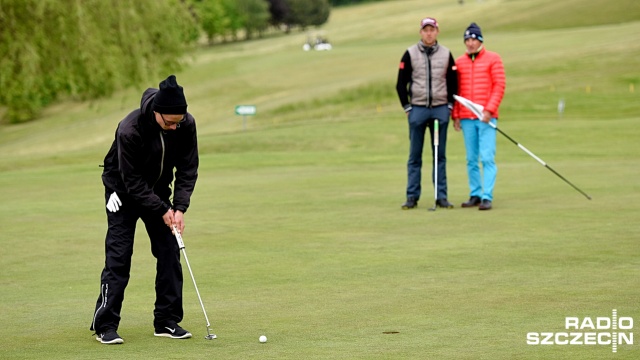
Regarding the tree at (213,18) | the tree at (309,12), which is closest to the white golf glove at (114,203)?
the tree at (213,18)

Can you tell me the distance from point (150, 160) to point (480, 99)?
890 cm

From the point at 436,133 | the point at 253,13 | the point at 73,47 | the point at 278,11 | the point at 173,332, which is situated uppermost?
the point at 173,332

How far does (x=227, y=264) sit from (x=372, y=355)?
4.74m

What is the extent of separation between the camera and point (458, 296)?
31.9 ft

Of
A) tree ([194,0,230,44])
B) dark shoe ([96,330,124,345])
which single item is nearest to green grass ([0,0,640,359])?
dark shoe ([96,330,124,345])

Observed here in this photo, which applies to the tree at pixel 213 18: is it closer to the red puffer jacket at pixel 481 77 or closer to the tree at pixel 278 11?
the tree at pixel 278 11

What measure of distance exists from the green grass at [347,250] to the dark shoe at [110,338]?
3.0 inches

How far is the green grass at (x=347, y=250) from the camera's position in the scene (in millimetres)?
8320

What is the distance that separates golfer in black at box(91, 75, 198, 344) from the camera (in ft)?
27.7

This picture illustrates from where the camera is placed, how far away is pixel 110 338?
8336 millimetres

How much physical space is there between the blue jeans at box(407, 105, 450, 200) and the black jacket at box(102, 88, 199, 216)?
27.3ft

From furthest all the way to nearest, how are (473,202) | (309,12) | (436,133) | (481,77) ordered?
1. (309,12)
2. (436,133)
3. (473,202)
4. (481,77)

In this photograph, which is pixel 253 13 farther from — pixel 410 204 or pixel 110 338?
pixel 110 338

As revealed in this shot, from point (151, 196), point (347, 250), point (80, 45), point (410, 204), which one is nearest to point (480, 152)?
point (410, 204)
